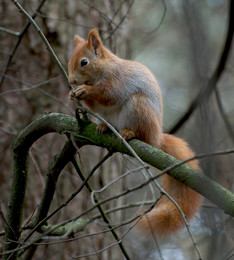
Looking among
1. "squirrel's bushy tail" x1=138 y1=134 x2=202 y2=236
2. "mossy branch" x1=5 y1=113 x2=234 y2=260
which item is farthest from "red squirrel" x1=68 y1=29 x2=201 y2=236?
"mossy branch" x1=5 y1=113 x2=234 y2=260

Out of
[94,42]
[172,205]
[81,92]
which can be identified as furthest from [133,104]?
[172,205]

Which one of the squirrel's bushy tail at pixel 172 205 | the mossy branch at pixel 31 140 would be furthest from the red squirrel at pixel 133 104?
the mossy branch at pixel 31 140

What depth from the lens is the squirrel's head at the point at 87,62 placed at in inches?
100

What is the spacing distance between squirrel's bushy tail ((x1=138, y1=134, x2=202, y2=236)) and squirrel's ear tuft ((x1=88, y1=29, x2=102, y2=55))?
74 centimetres

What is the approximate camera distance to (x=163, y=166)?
175 cm

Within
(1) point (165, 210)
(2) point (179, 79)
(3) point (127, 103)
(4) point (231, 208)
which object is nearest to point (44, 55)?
(3) point (127, 103)

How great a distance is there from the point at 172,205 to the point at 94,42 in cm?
118

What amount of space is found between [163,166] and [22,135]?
0.75 m

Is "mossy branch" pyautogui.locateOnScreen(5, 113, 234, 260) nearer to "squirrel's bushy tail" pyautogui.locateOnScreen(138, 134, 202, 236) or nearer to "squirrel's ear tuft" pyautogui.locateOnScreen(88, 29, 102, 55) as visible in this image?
"squirrel's bushy tail" pyautogui.locateOnScreen(138, 134, 202, 236)

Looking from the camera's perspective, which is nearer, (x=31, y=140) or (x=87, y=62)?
(x=31, y=140)

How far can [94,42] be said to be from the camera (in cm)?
271

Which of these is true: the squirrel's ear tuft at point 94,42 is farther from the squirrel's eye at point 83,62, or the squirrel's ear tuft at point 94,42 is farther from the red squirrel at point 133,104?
the squirrel's eye at point 83,62

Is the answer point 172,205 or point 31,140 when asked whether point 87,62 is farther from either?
point 172,205

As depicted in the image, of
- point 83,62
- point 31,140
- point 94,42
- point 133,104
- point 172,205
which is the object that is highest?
point 94,42
